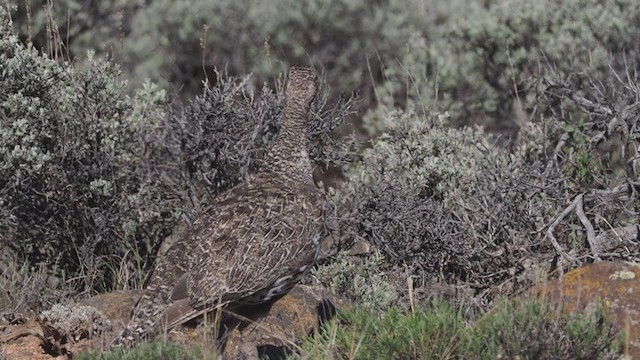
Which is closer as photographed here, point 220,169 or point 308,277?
point 308,277

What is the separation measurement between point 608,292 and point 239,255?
2064 millimetres

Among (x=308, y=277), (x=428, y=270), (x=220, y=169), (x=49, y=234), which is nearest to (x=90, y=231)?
(x=49, y=234)

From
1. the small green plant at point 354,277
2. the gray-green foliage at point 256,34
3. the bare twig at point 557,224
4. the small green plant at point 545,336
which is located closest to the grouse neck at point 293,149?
the small green plant at point 354,277

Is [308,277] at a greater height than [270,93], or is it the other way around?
[270,93]

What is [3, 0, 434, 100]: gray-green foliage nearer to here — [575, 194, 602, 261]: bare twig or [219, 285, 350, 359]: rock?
[575, 194, 602, 261]: bare twig

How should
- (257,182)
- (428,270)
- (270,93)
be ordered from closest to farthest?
1. (257,182)
2. (428,270)
3. (270,93)

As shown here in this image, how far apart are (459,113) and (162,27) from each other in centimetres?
475

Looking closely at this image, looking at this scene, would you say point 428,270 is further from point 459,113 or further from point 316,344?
point 459,113

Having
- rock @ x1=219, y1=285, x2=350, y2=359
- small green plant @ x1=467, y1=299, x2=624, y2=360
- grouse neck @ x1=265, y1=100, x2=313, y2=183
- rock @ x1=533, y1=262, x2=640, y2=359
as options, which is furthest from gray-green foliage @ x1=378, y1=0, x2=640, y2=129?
small green plant @ x1=467, y1=299, x2=624, y2=360

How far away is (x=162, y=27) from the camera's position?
15.7 meters

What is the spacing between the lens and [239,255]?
6582 mm

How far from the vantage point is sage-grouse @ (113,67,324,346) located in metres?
6.43

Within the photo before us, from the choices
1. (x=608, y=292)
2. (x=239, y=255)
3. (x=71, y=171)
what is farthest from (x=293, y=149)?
(x=608, y=292)

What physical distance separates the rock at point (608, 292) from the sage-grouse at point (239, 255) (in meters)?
1.45
